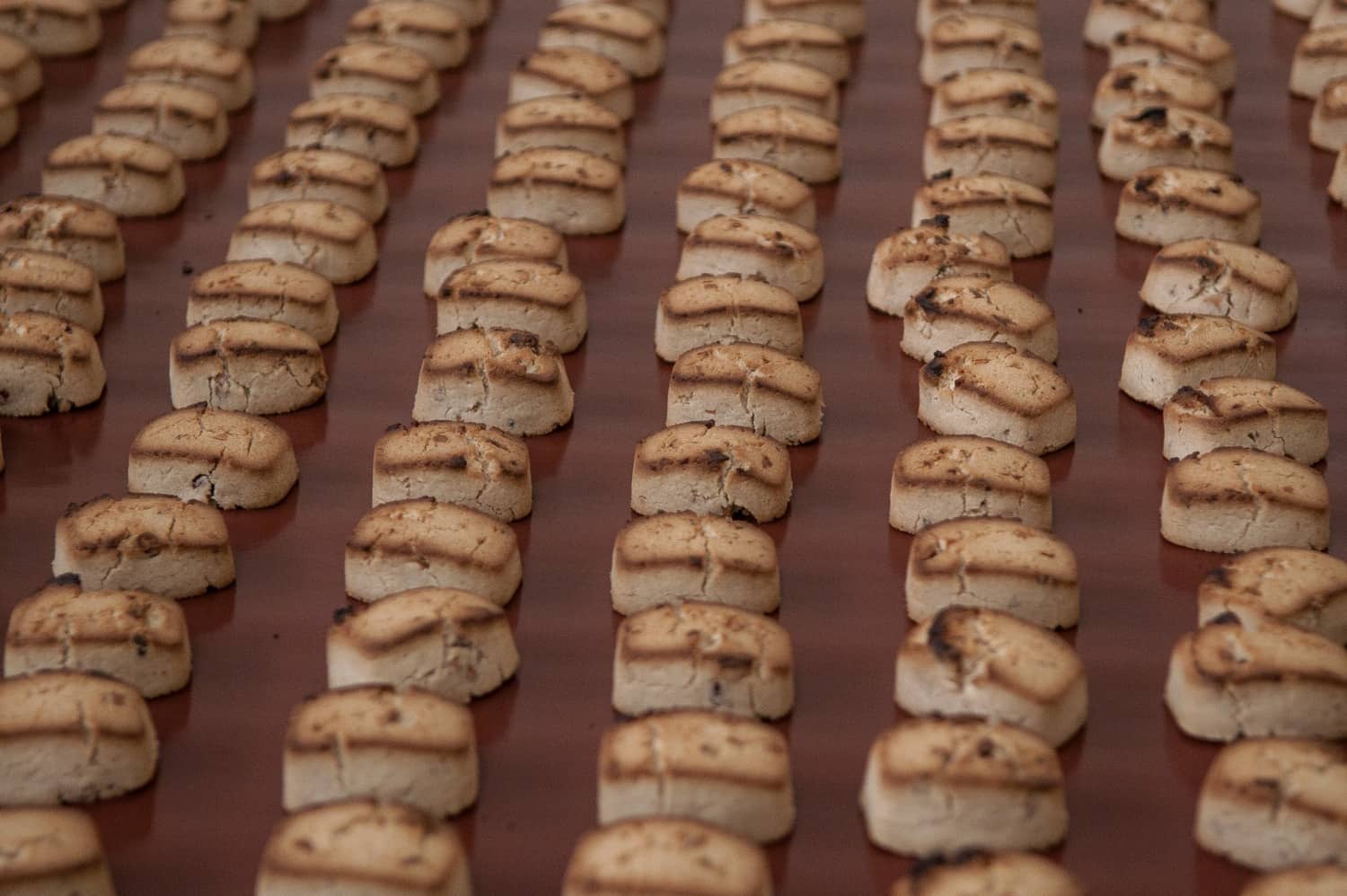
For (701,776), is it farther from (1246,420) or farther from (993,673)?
(1246,420)

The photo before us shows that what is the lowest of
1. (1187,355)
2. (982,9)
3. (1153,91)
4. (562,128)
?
(1187,355)

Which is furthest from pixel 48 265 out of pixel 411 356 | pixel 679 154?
pixel 679 154

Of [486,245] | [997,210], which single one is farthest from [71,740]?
[997,210]

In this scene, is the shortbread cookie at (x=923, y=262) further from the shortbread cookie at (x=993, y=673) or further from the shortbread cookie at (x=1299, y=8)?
the shortbread cookie at (x=1299, y=8)

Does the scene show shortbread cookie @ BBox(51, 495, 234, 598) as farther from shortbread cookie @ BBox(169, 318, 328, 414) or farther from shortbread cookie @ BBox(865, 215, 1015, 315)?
shortbread cookie @ BBox(865, 215, 1015, 315)

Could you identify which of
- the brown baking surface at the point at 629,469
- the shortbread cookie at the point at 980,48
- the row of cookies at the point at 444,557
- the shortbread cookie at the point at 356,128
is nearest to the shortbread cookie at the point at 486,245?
the row of cookies at the point at 444,557
